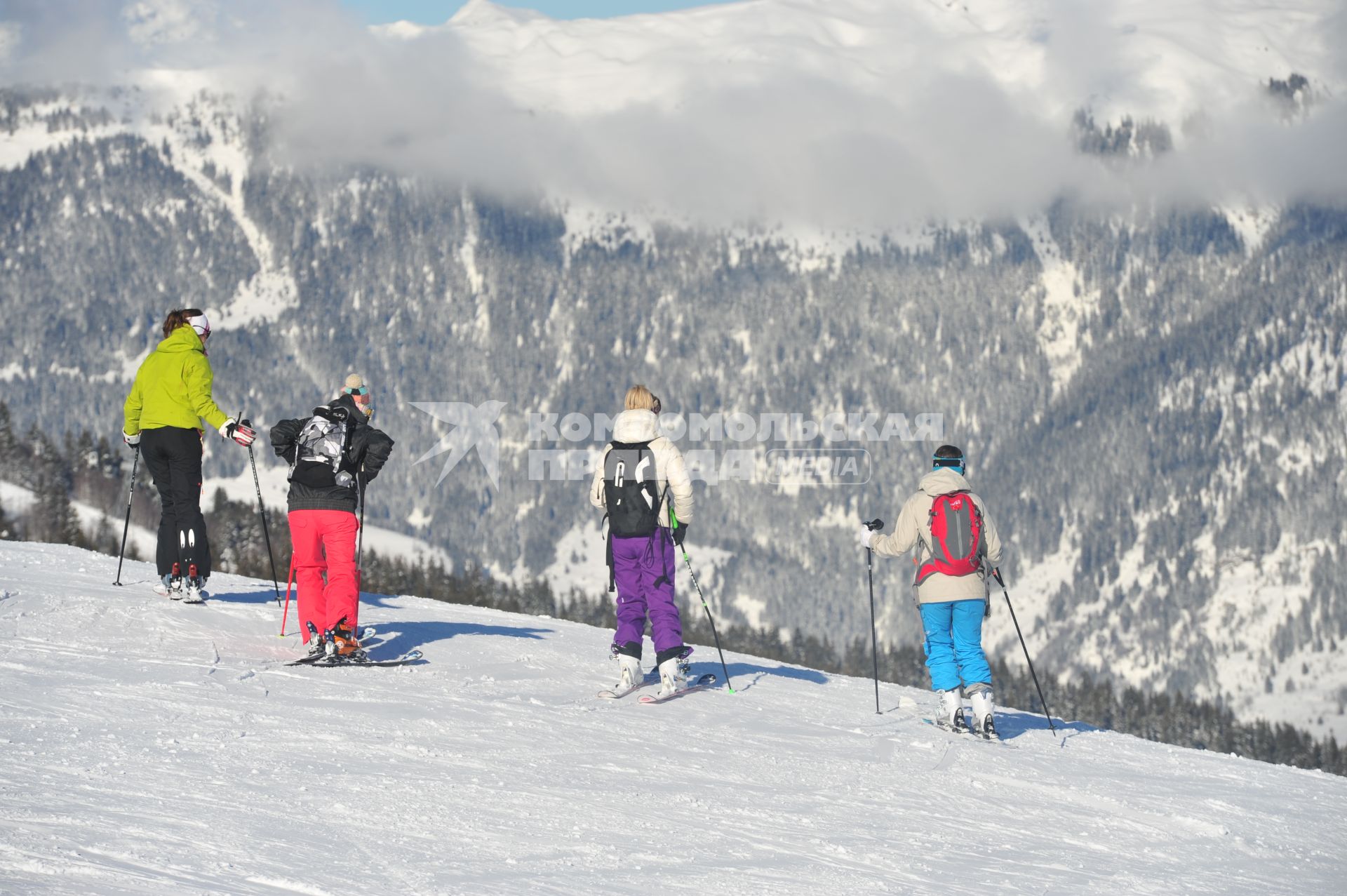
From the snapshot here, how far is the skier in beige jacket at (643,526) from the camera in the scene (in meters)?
11.1

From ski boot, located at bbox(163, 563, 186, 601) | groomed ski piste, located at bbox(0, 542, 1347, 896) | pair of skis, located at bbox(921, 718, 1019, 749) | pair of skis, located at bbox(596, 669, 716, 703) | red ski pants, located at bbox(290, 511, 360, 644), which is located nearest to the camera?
groomed ski piste, located at bbox(0, 542, 1347, 896)

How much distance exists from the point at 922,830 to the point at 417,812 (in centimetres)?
266

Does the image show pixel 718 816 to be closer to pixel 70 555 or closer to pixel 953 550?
pixel 953 550

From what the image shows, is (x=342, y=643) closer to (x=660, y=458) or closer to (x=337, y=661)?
(x=337, y=661)

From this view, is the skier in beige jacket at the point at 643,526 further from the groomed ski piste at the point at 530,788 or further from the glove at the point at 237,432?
the glove at the point at 237,432

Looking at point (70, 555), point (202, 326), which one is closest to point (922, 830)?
point (202, 326)

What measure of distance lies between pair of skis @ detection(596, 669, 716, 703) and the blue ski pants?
202 centimetres

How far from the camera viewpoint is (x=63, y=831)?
18.4 ft

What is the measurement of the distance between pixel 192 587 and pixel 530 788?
6379mm

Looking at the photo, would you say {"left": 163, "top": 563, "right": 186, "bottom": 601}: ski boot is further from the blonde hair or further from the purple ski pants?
the blonde hair

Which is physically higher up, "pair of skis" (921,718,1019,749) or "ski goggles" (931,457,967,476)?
"ski goggles" (931,457,967,476)

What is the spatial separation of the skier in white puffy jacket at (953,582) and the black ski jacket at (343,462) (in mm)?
3946

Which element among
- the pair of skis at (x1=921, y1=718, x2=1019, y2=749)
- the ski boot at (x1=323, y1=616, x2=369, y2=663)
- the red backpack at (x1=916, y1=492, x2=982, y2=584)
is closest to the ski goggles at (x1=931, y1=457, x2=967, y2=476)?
the red backpack at (x1=916, y1=492, x2=982, y2=584)

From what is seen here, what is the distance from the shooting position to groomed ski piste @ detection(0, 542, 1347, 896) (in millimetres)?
5922
